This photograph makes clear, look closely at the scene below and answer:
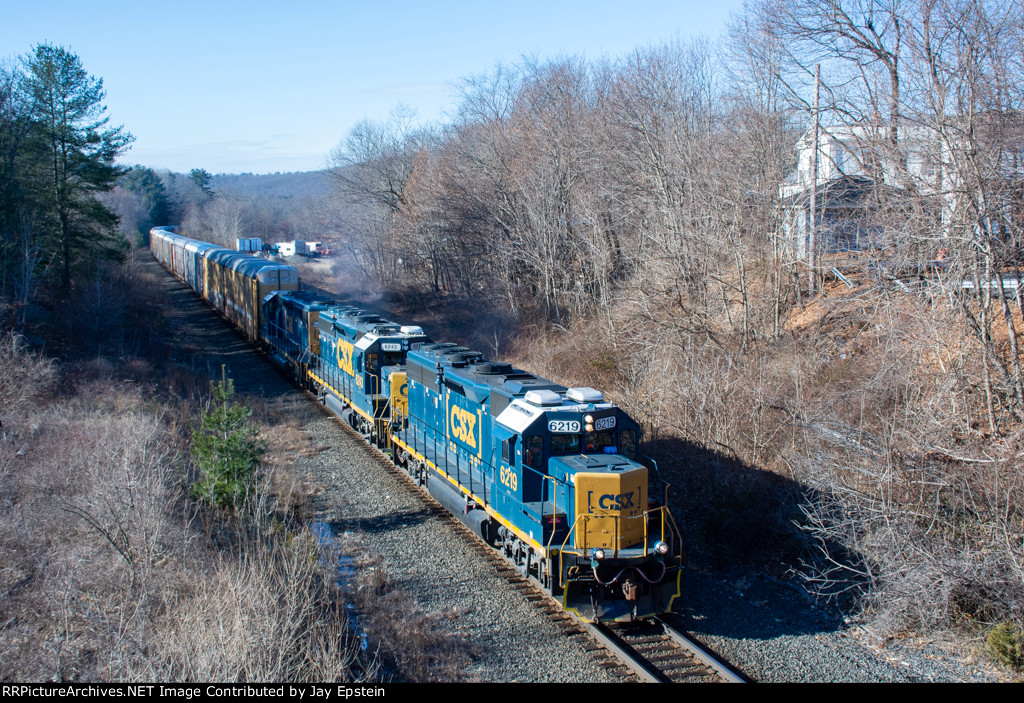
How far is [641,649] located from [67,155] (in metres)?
34.7

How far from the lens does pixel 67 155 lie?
32688 millimetres

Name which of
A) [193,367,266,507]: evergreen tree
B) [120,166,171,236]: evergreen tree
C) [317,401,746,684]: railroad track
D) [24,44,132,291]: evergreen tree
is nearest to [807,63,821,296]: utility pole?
[317,401,746,684]: railroad track

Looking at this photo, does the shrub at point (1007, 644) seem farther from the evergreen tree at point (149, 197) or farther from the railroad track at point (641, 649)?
the evergreen tree at point (149, 197)

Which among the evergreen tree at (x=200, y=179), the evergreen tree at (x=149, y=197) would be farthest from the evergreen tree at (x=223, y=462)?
the evergreen tree at (x=200, y=179)

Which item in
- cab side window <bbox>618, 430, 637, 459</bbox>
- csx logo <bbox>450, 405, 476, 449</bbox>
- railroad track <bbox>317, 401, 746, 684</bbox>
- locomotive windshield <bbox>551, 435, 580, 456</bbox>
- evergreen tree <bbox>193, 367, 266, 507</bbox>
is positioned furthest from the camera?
csx logo <bbox>450, 405, 476, 449</bbox>

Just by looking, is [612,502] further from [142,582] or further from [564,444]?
[142,582]

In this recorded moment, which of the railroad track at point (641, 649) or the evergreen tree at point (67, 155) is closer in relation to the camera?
the railroad track at point (641, 649)

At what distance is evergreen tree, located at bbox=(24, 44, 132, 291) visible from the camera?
3159 centimetres

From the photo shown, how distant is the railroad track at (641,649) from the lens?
855 centimetres

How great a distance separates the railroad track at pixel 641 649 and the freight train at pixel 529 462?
28 centimetres

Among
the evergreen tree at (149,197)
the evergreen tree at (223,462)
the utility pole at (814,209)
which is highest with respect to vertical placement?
the evergreen tree at (149,197)

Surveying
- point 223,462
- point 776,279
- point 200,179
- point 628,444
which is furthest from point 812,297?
Result: point 200,179

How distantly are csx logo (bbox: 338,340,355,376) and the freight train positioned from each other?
0.18 ft

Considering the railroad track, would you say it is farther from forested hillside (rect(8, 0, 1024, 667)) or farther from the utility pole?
the utility pole
